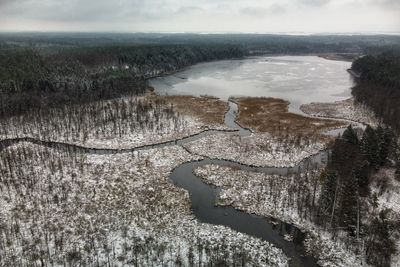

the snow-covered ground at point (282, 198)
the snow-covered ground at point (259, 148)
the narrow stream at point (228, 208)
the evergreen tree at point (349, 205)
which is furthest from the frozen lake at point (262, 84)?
the evergreen tree at point (349, 205)

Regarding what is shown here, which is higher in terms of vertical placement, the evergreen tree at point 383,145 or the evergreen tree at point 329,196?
the evergreen tree at point 383,145

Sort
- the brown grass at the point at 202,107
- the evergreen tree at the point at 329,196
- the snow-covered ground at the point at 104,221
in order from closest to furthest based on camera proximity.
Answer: the snow-covered ground at the point at 104,221 < the evergreen tree at the point at 329,196 < the brown grass at the point at 202,107

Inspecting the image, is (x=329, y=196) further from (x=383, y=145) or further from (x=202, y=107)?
(x=202, y=107)

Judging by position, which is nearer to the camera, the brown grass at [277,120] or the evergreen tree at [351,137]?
the evergreen tree at [351,137]

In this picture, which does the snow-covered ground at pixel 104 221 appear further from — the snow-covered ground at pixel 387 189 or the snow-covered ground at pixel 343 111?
the snow-covered ground at pixel 343 111

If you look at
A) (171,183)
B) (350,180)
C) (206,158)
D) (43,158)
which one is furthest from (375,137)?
→ (43,158)

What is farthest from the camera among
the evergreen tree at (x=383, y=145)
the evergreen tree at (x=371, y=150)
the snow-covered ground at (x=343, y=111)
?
the snow-covered ground at (x=343, y=111)

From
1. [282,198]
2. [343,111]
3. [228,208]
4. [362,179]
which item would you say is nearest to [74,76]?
[343,111]
